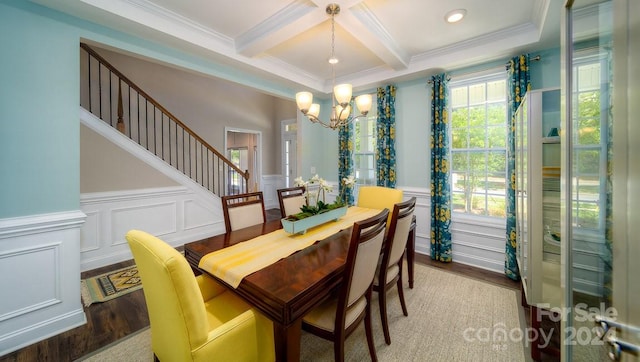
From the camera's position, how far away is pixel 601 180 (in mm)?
801

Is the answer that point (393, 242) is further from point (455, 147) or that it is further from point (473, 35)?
point (473, 35)

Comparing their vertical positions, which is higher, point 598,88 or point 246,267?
point 598,88

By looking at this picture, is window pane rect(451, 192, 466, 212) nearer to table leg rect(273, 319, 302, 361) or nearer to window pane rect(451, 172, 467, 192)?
window pane rect(451, 172, 467, 192)

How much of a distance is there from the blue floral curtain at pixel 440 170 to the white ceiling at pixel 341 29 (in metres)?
0.35

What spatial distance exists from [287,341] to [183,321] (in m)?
0.47

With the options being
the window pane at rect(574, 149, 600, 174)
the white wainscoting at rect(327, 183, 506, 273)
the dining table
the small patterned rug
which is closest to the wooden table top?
the dining table

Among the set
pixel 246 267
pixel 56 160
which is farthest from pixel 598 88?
pixel 56 160

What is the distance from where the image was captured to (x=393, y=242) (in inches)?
71.1

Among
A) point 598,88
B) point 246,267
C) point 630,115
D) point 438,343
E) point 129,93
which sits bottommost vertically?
point 438,343

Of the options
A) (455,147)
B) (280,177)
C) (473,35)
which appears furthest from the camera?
(280,177)

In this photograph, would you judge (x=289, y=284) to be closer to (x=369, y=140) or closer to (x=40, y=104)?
(x=40, y=104)

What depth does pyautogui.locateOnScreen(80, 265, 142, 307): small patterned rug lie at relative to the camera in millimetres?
2488

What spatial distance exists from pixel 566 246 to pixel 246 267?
57.9 inches

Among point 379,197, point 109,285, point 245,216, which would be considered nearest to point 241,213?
point 245,216
